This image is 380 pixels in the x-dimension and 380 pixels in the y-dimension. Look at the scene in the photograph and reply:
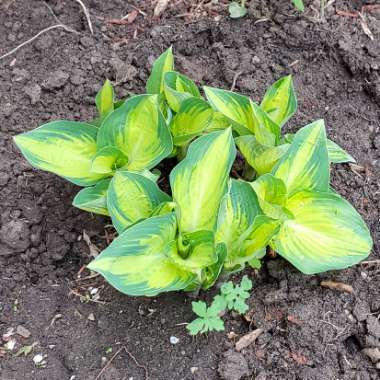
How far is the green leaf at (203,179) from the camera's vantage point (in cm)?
164

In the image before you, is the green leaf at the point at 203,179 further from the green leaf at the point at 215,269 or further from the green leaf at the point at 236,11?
the green leaf at the point at 236,11

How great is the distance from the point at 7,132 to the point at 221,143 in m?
0.83

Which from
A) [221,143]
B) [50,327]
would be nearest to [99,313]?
[50,327]

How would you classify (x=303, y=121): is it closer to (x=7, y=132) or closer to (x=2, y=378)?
(x=7, y=132)

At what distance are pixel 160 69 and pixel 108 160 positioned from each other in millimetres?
374

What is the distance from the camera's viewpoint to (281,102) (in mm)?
1880

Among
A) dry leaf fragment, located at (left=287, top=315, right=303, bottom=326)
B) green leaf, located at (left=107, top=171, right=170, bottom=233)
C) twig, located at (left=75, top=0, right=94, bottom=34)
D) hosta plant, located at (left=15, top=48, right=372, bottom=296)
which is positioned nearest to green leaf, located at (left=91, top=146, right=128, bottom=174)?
hosta plant, located at (left=15, top=48, right=372, bottom=296)

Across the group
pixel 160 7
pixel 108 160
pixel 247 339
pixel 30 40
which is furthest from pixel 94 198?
pixel 160 7

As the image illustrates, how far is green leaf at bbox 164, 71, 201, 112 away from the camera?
6.01 feet

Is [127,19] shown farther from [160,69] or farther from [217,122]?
[217,122]

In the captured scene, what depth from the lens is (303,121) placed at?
2146 millimetres

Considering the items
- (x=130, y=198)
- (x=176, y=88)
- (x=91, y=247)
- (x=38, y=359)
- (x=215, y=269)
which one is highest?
(x=176, y=88)

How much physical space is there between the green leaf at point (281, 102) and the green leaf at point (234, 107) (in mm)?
75

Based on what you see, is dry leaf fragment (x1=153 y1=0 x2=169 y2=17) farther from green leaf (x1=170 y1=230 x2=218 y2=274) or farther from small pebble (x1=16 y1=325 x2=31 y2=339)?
small pebble (x1=16 y1=325 x2=31 y2=339)
